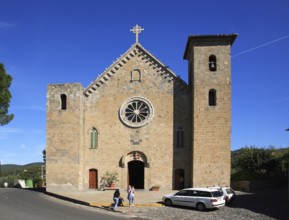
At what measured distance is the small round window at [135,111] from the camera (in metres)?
30.5

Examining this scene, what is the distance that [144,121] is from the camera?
3045 cm

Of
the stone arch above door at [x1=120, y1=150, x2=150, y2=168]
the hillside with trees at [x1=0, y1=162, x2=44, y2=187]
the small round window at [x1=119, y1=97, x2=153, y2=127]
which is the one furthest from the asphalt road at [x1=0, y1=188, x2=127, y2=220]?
the hillside with trees at [x1=0, y1=162, x2=44, y2=187]

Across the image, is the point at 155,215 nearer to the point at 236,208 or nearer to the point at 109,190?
the point at 236,208

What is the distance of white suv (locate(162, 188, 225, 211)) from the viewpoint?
66.6 ft

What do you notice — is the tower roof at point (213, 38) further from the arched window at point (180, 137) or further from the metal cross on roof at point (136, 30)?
the arched window at point (180, 137)

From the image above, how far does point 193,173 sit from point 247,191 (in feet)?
19.0

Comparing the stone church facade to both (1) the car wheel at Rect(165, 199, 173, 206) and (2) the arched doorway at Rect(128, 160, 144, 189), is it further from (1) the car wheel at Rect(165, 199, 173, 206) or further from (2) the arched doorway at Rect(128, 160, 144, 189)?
(1) the car wheel at Rect(165, 199, 173, 206)

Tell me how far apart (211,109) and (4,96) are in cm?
2223

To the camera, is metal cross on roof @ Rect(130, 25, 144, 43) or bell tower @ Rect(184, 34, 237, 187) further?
metal cross on roof @ Rect(130, 25, 144, 43)

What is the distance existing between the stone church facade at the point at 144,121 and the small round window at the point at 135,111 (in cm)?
9

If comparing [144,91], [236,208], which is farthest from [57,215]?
[144,91]

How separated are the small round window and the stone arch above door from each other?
2526 mm

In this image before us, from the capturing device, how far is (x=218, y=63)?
29422 millimetres

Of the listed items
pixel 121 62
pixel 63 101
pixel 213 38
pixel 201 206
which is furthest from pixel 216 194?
pixel 63 101
